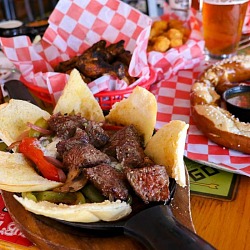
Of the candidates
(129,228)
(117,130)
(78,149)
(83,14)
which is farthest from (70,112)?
(83,14)

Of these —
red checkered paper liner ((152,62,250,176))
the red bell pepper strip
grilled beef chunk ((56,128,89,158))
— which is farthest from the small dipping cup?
the red bell pepper strip

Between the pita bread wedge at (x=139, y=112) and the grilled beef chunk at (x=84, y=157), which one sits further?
the pita bread wedge at (x=139, y=112)

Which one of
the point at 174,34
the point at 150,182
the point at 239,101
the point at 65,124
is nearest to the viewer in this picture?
the point at 150,182

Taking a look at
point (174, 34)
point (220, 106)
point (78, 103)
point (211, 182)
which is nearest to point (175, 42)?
point (174, 34)

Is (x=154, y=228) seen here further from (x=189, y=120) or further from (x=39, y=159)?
(x=189, y=120)

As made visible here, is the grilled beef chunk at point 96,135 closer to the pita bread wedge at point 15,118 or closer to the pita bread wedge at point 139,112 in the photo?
the pita bread wedge at point 139,112

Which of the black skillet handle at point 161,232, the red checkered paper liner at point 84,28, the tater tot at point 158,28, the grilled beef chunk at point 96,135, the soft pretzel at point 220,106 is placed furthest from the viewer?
the tater tot at point 158,28

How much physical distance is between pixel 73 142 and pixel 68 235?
0.25 metres

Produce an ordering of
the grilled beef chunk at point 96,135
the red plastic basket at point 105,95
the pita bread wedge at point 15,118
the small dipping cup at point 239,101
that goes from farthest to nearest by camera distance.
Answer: the red plastic basket at point 105,95 → the small dipping cup at point 239,101 → the pita bread wedge at point 15,118 → the grilled beef chunk at point 96,135

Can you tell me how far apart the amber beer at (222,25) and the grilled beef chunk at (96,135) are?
3.43 feet

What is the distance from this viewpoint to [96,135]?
112 centimetres

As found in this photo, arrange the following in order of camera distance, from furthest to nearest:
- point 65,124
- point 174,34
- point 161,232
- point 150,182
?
point 174,34, point 65,124, point 150,182, point 161,232

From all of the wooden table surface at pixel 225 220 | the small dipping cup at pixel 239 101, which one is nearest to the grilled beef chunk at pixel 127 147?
the wooden table surface at pixel 225 220

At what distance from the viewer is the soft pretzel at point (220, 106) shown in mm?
1319
